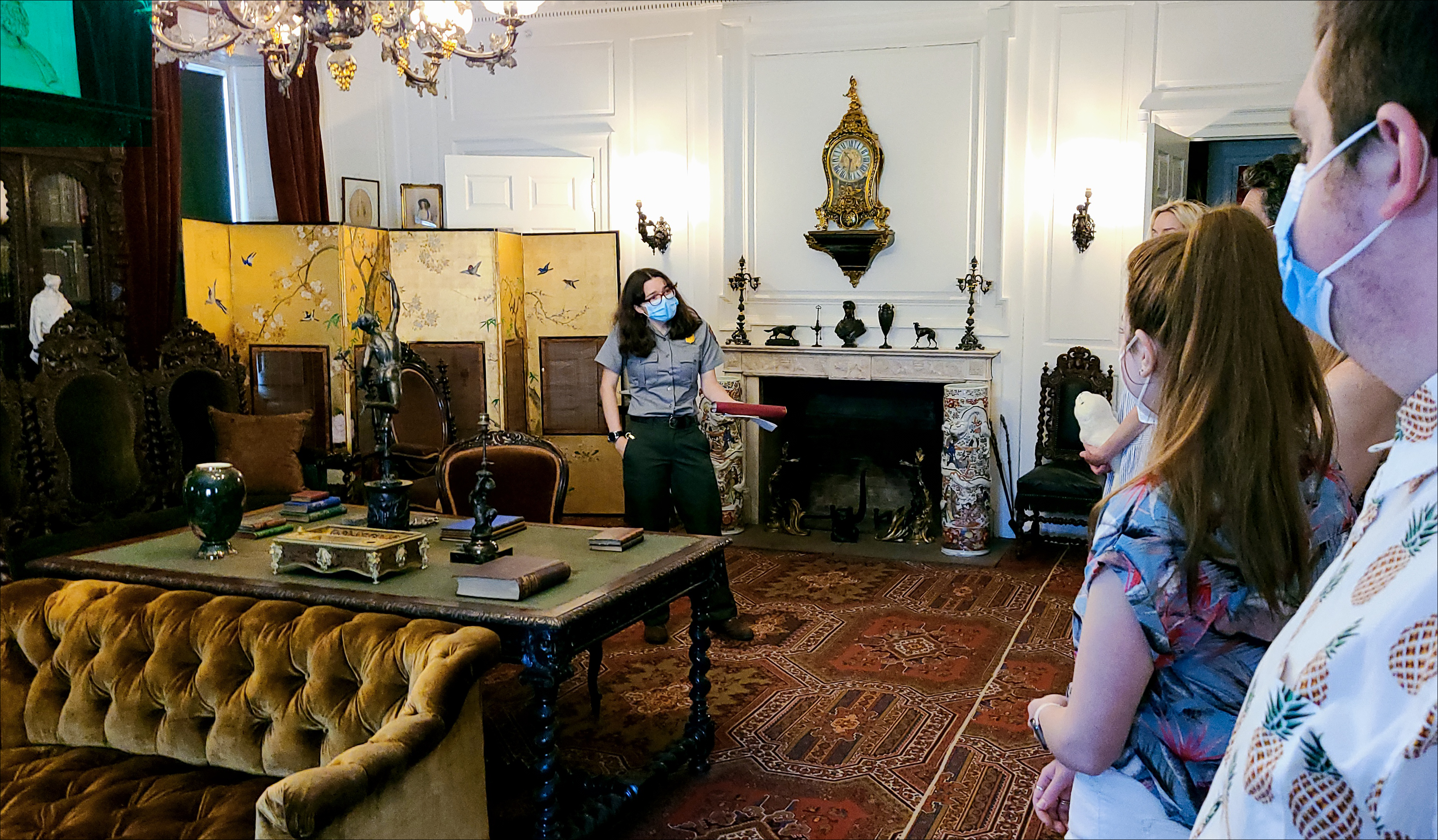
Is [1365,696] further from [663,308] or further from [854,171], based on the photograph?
[854,171]

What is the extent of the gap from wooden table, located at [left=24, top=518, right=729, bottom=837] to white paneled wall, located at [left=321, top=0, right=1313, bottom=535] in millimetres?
3726

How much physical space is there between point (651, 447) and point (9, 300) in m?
3.09

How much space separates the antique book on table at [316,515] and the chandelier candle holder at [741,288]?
143 inches

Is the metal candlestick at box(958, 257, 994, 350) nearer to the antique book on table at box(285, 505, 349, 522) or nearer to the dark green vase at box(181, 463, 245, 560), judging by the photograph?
the antique book on table at box(285, 505, 349, 522)

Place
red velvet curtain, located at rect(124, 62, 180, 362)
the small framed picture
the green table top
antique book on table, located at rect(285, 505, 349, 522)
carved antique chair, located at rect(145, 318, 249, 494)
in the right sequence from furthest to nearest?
the small framed picture → red velvet curtain, located at rect(124, 62, 180, 362) → carved antique chair, located at rect(145, 318, 249, 494) → antique book on table, located at rect(285, 505, 349, 522) → the green table top

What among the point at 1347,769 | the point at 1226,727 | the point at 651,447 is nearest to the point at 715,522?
the point at 651,447

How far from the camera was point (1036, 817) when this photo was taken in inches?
123

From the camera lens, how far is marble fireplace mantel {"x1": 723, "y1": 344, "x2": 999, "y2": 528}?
6.35 meters

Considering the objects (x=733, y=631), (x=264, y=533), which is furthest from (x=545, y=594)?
(x=733, y=631)

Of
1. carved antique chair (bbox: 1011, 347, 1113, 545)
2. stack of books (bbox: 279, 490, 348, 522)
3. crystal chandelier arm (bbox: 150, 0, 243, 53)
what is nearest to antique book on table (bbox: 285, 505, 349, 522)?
stack of books (bbox: 279, 490, 348, 522)

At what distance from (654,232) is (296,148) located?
2373 millimetres

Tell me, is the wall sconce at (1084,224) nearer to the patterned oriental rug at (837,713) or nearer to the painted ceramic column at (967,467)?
the painted ceramic column at (967,467)

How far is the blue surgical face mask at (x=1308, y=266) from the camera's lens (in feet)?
2.32

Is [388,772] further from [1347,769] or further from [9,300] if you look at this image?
[9,300]
